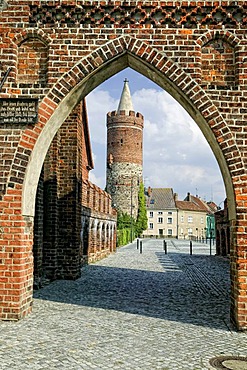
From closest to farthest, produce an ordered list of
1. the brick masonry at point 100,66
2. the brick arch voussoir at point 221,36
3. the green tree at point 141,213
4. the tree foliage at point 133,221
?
the brick masonry at point 100,66, the brick arch voussoir at point 221,36, the tree foliage at point 133,221, the green tree at point 141,213

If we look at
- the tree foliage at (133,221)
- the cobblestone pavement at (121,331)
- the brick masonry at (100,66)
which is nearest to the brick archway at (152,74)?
the brick masonry at (100,66)

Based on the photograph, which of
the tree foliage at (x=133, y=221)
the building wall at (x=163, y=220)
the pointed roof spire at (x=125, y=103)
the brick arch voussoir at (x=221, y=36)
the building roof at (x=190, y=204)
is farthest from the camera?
the building roof at (x=190, y=204)

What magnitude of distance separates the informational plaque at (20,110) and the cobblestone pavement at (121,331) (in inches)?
136

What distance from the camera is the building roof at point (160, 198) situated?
290ft

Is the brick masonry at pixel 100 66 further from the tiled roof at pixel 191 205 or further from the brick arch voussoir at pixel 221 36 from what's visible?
the tiled roof at pixel 191 205

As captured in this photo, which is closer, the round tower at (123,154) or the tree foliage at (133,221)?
the tree foliage at (133,221)

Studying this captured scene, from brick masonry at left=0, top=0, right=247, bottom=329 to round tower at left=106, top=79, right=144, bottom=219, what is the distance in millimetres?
48455

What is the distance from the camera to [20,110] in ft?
26.0

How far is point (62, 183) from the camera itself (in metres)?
14.0

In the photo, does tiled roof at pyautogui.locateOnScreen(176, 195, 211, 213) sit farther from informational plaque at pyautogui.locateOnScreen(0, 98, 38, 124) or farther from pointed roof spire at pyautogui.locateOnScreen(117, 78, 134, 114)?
informational plaque at pyautogui.locateOnScreen(0, 98, 38, 124)

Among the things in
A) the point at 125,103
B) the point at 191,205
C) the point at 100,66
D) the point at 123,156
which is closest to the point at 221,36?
the point at 100,66

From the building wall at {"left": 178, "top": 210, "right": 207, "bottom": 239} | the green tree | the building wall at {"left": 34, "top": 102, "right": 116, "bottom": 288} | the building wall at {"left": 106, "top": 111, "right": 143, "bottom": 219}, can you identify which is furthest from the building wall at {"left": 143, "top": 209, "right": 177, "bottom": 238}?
the building wall at {"left": 34, "top": 102, "right": 116, "bottom": 288}

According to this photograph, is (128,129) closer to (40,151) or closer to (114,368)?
(40,151)

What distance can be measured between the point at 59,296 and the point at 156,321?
332 cm
